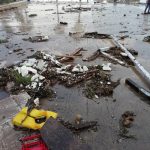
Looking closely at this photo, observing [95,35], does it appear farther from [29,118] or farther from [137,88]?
[29,118]

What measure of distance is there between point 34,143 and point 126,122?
180 cm

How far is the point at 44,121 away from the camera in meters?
4.41

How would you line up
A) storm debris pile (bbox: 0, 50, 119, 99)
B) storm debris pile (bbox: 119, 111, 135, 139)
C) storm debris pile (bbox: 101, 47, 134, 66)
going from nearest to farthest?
storm debris pile (bbox: 119, 111, 135, 139) < storm debris pile (bbox: 0, 50, 119, 99) < storm debris pile (bbox: 101, 47, 134, 66)

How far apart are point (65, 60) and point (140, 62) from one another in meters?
2.36

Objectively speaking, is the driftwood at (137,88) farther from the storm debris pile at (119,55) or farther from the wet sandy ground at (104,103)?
the storm debris pile at (119,55)

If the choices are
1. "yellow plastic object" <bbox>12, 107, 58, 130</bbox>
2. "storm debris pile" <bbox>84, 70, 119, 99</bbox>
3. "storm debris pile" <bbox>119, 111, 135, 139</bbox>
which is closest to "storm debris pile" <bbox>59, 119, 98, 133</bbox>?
"yellow plastic object" <bbox>12, 107, 58, 130</bbox>

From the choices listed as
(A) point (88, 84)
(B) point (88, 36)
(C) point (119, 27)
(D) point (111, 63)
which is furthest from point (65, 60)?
(C) point (119, 27)

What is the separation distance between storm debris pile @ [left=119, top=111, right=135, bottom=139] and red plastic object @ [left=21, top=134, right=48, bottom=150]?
4.62 feet

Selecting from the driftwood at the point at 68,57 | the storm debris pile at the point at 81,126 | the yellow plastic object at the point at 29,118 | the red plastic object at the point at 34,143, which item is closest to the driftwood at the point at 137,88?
the storm debris pile at the point at 81,126

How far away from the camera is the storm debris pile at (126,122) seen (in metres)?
4.21

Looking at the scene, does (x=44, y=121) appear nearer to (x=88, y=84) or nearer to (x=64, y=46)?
(x=88, y=84)

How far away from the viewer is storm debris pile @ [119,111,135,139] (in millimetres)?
4215

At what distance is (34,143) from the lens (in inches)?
146

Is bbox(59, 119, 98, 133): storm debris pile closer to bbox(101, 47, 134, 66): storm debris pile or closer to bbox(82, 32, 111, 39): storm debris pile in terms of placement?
bbox(101, 47, 134, 66): storm debris pile
